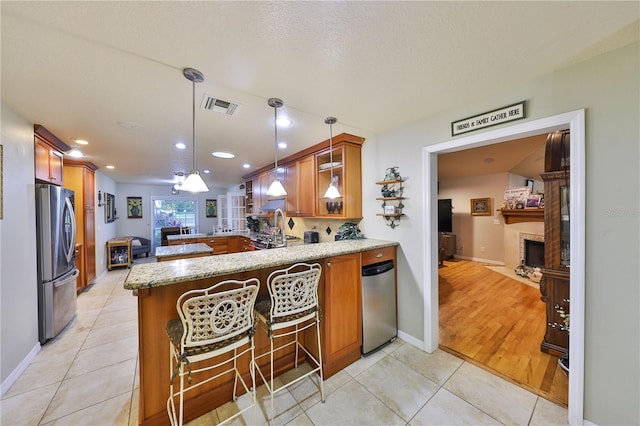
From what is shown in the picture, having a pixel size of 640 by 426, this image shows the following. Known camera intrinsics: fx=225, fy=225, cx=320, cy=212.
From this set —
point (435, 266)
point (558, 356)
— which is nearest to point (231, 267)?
point (435, 266)

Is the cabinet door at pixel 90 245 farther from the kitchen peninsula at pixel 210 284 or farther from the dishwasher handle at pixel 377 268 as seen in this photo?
the dishwasher handle at pixel 377 268

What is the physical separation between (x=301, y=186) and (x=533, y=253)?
5.42m

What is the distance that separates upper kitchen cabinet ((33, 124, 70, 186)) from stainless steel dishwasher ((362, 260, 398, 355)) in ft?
12.2

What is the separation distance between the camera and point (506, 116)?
180 cm

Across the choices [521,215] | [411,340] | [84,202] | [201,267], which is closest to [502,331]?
[411,340]

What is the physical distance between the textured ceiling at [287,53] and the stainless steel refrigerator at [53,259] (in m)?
0.94

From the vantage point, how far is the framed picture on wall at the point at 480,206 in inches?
239

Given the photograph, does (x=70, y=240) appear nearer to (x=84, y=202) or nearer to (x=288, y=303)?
(x=84, y=202)

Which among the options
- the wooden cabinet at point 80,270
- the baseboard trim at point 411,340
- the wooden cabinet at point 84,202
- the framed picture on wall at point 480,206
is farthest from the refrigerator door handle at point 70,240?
the framed picture on wall at point 480,206

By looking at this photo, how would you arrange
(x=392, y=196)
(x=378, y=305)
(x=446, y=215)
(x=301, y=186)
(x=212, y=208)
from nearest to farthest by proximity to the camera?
(x=378, y=305), (x=392, y=196), (x=301, y=186), (x=446, y=215), (x=212, y=208)

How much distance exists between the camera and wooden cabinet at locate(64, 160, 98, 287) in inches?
159

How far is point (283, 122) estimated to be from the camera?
2400 mm

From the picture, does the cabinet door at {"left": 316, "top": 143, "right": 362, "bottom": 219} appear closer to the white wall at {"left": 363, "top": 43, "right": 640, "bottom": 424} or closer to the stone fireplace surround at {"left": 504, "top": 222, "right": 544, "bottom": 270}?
the white wall at {"left": 363, "top": 43, "right": 640, "bottom": 424}

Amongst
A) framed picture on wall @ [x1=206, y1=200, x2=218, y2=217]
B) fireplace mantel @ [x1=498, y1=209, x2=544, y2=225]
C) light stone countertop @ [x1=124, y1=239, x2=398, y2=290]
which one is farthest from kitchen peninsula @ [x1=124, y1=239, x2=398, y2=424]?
framed picture on wall @ [x1=206, y1=200, x2=218, y2=217]
